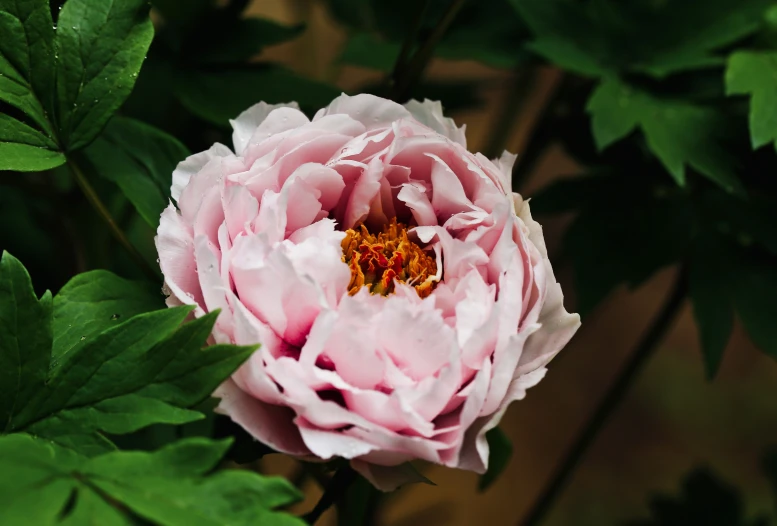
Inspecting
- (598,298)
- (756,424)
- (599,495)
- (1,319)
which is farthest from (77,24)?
(756,424)

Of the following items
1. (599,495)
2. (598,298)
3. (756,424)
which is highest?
(598,298)

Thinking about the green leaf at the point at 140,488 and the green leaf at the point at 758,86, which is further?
the green leaf at the point at 758,86

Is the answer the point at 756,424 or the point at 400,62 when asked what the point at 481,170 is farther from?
the point at 756,424

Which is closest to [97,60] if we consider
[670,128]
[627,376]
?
[670,128]

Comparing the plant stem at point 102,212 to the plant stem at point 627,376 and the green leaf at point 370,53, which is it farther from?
the plant stem at point 627,376

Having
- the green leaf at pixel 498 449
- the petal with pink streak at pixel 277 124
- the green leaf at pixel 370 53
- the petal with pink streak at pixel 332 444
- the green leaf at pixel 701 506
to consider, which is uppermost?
the petal with pink streak at pixel 277 124

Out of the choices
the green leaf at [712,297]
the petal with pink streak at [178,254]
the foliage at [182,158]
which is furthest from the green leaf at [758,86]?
the petal with pink streak at [178,254]
